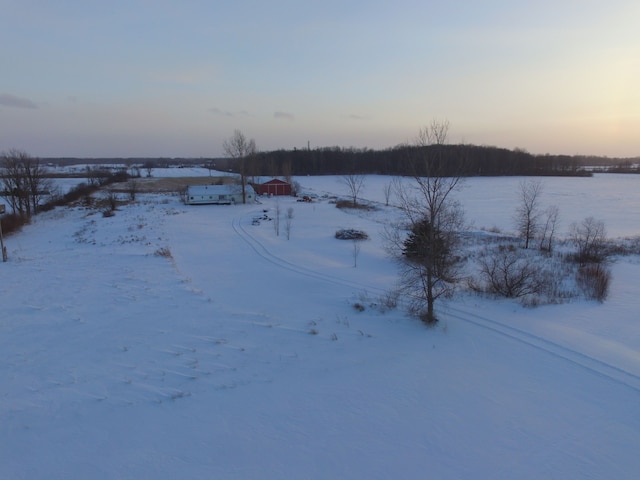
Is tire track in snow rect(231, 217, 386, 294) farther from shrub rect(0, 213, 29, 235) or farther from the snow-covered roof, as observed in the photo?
the snow-covered roof

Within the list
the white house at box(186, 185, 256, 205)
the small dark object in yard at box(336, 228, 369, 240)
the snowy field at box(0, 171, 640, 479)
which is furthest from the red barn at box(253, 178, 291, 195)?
the snowy field at box(0, 171, 640, 479)

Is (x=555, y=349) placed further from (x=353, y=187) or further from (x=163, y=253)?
(x=353, y=187)

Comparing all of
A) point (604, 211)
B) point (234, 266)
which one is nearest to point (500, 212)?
point (604, 211)

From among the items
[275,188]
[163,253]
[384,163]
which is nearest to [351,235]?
[163,253]

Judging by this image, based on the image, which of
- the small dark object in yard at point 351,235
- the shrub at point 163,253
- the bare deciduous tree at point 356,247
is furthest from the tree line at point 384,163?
the shrub at point 163,253

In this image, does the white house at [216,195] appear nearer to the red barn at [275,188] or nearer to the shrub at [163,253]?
the red barn at [275,188]

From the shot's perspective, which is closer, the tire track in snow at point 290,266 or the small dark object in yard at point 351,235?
the tire track in snow at point 290,266
